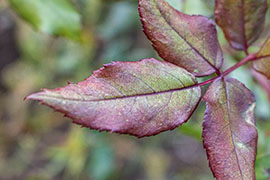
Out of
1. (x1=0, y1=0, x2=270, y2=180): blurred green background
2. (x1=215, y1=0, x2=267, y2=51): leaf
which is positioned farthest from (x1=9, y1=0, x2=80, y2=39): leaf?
(x1=215, y1=0, x2=267, y2=51): leaf

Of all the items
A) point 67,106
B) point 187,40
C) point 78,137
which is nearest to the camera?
point 67,106

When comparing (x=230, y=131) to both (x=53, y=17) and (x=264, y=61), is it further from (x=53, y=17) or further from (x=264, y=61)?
(x=53, y=17)

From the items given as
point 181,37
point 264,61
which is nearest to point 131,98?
point 181,37

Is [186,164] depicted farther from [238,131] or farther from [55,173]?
[238,131]

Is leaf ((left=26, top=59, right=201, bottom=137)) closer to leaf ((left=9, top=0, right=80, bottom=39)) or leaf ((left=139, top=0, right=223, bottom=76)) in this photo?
leaf ((left=139, top=0, right=223, bottom=76))

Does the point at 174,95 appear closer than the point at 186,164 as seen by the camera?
Yes

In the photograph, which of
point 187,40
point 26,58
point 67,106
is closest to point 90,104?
point 67,106
